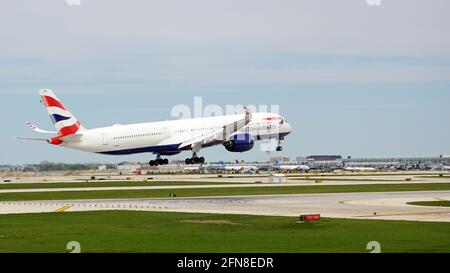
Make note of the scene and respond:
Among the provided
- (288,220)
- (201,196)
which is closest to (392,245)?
(288,220)

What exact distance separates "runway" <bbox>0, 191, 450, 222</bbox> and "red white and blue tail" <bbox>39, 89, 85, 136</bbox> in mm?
42277

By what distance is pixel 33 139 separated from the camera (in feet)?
406

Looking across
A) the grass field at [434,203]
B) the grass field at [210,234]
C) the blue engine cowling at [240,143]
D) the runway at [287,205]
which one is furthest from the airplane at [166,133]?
the grass field at [210,234]

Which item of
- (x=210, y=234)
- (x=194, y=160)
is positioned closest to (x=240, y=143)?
(x=194, y=160)

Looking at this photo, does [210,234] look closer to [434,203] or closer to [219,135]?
[434,203]

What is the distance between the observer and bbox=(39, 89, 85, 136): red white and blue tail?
121 m

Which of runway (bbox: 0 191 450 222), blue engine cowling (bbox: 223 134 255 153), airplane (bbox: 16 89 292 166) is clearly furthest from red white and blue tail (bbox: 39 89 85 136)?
runway (bbox: 0 191 450 222)

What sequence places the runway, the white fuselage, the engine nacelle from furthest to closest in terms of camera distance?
the white fuselage, the engine nacelle, the runway

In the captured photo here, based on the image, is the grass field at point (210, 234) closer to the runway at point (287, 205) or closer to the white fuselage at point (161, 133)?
the runway at point (287, 205)

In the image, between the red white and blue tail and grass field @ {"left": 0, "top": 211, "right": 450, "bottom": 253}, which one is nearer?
grass field @ {"left": 0, "top": 211, "right": 450, "bottom": 253}

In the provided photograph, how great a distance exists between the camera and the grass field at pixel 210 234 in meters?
40.8

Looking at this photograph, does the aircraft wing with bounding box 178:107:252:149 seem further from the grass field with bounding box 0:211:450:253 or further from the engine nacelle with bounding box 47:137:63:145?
the grass field with bounding box 0:211:450:253

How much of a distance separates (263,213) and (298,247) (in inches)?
827

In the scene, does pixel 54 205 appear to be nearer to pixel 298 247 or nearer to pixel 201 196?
pixel 201 196
